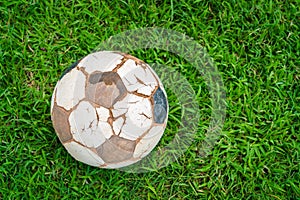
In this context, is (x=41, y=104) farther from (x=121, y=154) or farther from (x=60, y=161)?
(x=121, y=154)

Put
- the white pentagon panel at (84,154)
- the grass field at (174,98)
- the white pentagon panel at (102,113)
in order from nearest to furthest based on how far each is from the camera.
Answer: the white pentagon panel at (102,113) → the white pentagon panel at (84,154) → the grass field at (174,98)

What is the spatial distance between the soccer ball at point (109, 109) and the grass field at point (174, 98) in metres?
0.39

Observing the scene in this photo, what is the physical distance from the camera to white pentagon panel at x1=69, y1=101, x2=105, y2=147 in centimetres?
235

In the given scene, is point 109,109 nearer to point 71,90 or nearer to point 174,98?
point 71,90

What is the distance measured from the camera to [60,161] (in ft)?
9.28

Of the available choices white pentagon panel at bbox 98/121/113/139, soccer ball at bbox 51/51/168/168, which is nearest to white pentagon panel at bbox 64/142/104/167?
soccer ball at bbox 51/51/168/168

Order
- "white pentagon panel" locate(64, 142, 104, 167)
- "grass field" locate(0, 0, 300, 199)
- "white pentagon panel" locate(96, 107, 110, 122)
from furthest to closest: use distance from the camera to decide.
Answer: "grass field" locate(0, 0, 300, 199) → "white pentagon panel" locate(64, 142, 104, 167) → "white pentagon panel" locate(96, 107, 110, 122)

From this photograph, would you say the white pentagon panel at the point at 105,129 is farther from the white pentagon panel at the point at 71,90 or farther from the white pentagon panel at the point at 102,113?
the white pentagon panel at the point at 71,90

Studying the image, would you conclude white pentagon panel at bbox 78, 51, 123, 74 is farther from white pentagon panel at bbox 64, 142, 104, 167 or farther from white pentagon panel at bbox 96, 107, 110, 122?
white pentagon panel at bbox 64, 142, 104, 167

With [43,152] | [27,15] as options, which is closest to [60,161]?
[43,152]

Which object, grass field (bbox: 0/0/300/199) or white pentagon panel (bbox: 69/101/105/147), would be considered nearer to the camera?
white pentagon panel (bbox: 69/101/105/147)

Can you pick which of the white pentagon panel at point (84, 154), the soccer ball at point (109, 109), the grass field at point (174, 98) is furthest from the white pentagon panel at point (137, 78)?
the grass field at point (174, 98)

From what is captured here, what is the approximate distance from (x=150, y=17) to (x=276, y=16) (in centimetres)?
84

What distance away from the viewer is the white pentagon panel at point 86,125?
235 centimetres
